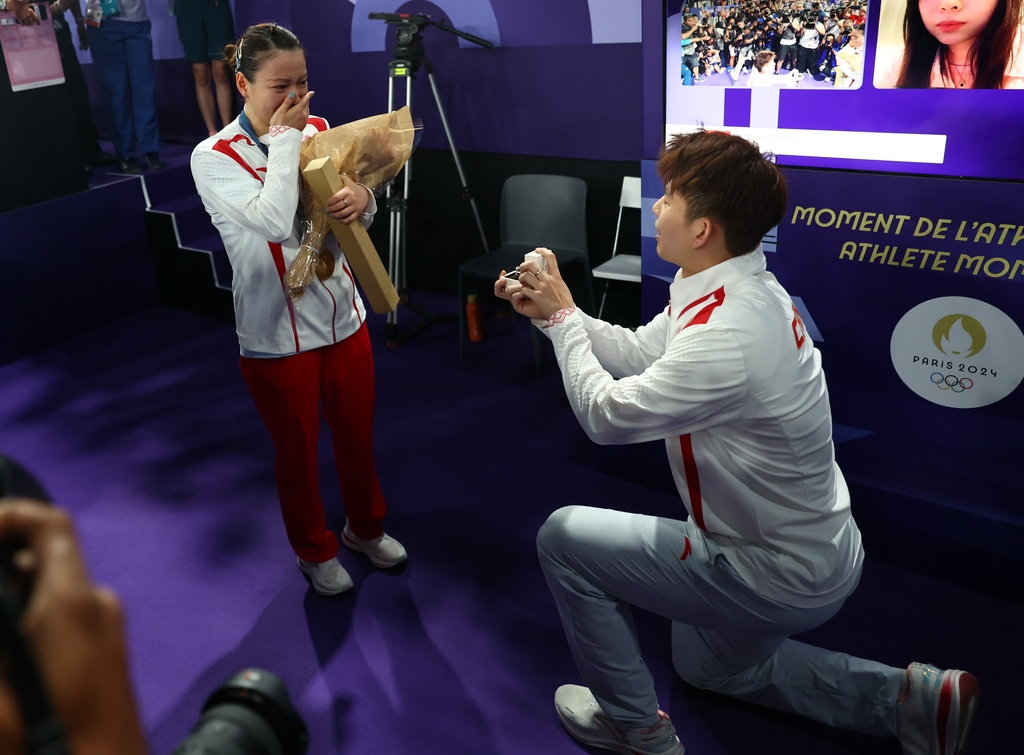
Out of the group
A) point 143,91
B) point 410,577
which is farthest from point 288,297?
point 143,91

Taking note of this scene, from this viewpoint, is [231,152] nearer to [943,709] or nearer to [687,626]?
[687,626]

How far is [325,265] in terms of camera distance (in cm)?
230

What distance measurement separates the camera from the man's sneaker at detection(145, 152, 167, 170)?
5461mm

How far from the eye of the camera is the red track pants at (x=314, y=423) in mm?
2355

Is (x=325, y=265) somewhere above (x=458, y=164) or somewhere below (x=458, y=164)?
above

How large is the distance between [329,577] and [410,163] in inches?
118

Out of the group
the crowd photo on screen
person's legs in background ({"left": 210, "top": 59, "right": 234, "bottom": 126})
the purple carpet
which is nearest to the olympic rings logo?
the purple carpet

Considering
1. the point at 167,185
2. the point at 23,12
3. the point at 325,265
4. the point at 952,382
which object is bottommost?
the point at 952,382

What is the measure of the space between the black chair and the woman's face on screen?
1943 mm

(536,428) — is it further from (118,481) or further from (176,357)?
(176,357)

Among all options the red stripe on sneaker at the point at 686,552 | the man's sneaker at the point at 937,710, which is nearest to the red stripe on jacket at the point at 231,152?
the red stripe on sneaker at the point at 686,552

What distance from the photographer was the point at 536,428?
3.63m

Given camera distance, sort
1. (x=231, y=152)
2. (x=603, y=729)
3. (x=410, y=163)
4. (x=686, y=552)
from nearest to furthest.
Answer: (x=686, y=552) < (x=603, y=729) < (x=231, y=152) < (x=410, y=163)

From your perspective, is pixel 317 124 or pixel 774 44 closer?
pixel 317 124
